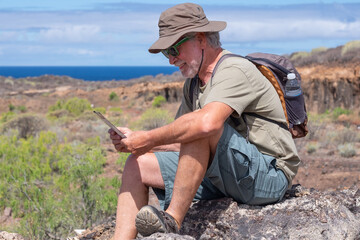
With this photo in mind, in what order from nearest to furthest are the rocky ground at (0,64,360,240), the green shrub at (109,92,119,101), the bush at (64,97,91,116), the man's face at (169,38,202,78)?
the man's face at (169,38,202,78) → the rocky ground at (0,64,360,240) → the bush at (64,97,91,116) → the green shrub at (109,92,119,101)

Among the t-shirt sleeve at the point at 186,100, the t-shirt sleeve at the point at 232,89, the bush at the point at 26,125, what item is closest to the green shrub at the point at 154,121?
the bush at the point at 26,125

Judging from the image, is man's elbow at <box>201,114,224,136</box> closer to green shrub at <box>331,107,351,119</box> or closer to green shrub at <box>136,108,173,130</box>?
green shrub at <box>136,108,173,130</box>

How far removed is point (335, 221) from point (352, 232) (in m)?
0.16

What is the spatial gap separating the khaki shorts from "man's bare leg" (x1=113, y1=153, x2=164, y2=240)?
64 mm

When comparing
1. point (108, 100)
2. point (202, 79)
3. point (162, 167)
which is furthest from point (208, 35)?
point (108, 100)

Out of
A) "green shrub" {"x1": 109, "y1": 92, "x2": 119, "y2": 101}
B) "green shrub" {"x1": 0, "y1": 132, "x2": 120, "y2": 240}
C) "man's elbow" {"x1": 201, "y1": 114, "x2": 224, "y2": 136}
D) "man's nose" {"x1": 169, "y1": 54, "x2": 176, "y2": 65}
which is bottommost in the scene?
"green shrub" {"x1": 109, "y1": 92, "x2": 119, "y2": 101}

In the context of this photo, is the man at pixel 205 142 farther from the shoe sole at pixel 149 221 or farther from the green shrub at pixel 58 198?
the green shrub at pixel 58 198

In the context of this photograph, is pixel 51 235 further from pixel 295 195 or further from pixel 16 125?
pixel 16 125

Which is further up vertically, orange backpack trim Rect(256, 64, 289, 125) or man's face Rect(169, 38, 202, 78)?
man's face Rect(169, 38, 202, 78)

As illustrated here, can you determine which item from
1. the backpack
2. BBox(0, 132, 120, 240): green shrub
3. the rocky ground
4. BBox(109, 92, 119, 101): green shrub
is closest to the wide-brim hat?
the backpack

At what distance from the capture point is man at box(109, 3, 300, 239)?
9.30ft

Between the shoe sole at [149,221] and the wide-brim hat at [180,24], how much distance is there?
101 cm

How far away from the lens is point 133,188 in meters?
3.12

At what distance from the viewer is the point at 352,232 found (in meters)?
3.21
